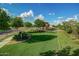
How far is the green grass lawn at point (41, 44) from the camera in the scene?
1684 mm

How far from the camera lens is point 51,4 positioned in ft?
5.56

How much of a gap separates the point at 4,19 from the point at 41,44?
0.36 metres

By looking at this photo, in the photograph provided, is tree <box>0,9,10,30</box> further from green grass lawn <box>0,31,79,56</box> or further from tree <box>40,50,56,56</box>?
tree <box>40,50,56,56</box>

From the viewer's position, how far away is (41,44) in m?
1.70

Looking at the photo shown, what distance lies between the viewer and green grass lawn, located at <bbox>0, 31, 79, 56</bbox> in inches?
66.3

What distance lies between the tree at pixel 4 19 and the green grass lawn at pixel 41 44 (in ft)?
0.53

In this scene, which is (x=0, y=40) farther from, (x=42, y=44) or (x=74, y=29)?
(x=74, y=29)

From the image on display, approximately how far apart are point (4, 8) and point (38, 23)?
300 mm

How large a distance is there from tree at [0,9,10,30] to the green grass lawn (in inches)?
6.4

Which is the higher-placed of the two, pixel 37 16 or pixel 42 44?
pixel 37 16

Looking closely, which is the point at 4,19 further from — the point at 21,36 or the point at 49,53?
the point at 49,53

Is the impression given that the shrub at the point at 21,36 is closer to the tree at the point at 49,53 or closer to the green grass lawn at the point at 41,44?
the green grass lawn at the point at 41,44

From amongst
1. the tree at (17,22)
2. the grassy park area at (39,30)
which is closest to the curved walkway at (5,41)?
the grassy park area at (39,30)

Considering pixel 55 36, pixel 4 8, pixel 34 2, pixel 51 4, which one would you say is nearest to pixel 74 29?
pixel 55 36
